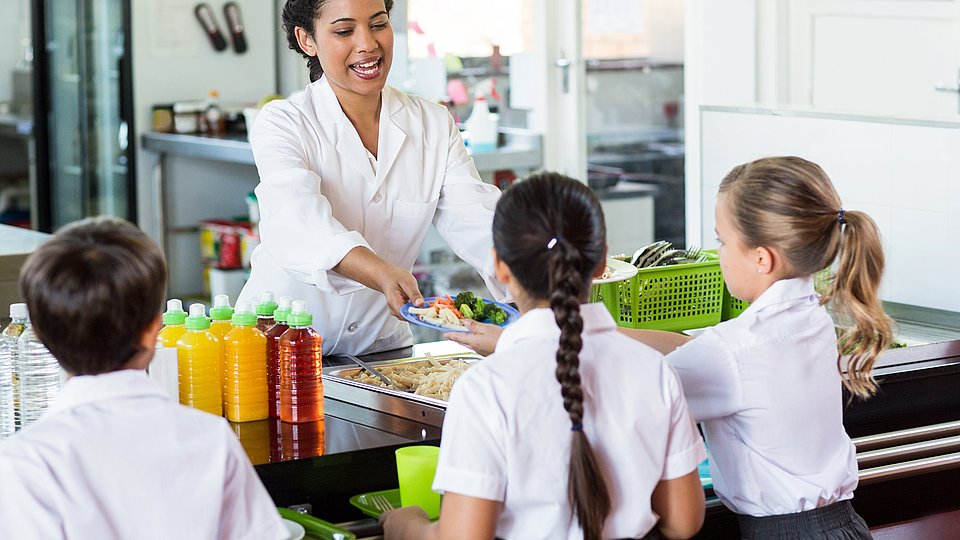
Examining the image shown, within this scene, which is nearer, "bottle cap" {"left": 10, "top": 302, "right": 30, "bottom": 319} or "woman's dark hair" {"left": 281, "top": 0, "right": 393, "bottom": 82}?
"bottle cap" {"left": 10, "top": 302, "right": 30, "bottom": 319}

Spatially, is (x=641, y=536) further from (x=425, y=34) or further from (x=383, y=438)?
(x=425, y=34)

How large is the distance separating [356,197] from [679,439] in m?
1.17

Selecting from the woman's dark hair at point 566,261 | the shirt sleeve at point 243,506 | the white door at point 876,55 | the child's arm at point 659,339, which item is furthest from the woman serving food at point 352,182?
the white door at point 876,55

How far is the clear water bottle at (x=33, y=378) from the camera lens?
1.94 meters

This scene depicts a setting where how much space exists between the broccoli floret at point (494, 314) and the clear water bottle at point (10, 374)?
751 millimetres

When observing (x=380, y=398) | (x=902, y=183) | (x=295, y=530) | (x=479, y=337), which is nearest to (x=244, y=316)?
(x=380, y=398)

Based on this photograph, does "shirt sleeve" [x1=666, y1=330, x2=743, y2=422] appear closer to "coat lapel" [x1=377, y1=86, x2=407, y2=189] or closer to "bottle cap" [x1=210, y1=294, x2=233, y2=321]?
"bottle cap" [x1=210, y1=294, x2=233, y2=321]

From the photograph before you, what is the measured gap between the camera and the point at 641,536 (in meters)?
1.63

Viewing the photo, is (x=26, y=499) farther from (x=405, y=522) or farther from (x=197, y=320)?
(x=197, y=320)

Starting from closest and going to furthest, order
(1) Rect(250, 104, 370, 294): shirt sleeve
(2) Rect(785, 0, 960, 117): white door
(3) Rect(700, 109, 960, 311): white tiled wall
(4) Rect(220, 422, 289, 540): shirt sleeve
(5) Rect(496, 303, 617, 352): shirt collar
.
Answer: (4) Rect(220, 422, 289, 540): shirt sleeve
(5) Rect(496, 303, 617, 352): shirt collar
(1) Rect(250, 104, 370, 294): shirt sleeve
(3) Rect(700, 109, 960, 311): white tiled wall
(2) Rect(785, 0, 960, 117): white door

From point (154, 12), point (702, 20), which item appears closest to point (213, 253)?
point (154, 12)

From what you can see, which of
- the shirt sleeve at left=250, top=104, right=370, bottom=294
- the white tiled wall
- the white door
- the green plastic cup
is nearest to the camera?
the green plastic cup

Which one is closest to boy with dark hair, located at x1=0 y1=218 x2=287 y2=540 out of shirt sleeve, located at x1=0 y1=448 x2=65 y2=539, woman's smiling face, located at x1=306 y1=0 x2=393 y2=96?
shirt sleeve, located at x1=0 y1=448 x2=65 y2=539

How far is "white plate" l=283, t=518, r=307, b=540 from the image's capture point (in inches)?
63.8
